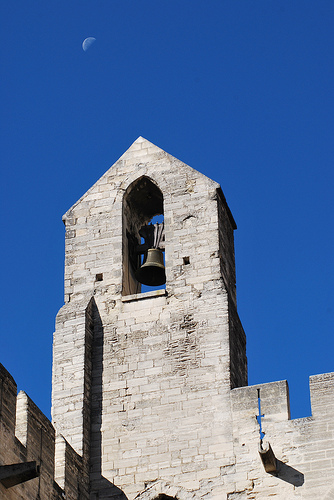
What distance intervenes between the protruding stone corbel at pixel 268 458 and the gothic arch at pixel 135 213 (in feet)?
12.0

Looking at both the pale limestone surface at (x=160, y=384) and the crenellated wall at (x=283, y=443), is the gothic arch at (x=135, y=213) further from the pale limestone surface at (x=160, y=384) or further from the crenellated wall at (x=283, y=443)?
the crenellated wall at (x=283, y=443)

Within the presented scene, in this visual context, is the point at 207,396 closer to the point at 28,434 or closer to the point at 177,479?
the point at 177,479

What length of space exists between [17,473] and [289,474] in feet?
11.6

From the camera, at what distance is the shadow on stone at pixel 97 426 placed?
14995 millimetres

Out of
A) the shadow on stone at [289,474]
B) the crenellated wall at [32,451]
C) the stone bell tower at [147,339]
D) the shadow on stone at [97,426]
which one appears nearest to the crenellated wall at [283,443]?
the shadow on stone at [289,474]

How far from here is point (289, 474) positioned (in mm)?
14422

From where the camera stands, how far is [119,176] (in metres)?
17.8

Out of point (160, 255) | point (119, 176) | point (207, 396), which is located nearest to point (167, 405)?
point (207, 396)

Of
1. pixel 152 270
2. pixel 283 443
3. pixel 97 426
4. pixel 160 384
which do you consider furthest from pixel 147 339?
pixel 283 443

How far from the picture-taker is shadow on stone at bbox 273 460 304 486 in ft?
47.1

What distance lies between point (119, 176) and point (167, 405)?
402 cm

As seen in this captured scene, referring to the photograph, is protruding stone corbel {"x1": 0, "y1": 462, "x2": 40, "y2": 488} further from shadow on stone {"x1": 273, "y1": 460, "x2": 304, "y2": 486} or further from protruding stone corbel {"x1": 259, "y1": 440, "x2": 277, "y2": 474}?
shadow on stone {"x1": 273, "y1": 460, "x2": 304, "y2": 486}

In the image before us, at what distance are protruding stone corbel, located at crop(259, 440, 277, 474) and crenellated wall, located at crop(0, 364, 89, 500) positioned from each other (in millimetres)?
2335

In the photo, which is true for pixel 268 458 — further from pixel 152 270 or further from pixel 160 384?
pixel 152 270
